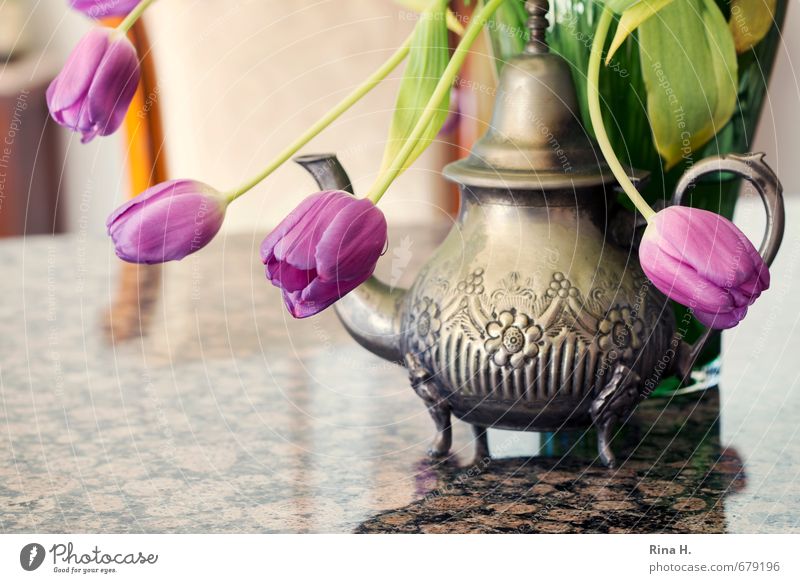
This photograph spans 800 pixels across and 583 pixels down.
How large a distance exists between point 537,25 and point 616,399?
17cm

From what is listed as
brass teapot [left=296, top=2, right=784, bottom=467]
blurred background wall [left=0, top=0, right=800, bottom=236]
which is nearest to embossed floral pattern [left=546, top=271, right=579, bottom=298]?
brass teapot [left=296, top=2, right=784, bottom=467]

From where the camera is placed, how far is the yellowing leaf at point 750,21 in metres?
0.55

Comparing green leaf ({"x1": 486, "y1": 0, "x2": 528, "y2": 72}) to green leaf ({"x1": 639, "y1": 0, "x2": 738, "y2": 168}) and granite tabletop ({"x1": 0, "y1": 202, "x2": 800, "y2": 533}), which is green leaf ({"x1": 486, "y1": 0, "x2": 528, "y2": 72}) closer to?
green leaf ({"x1": 639, "y1": 0, "x2": 738, "y2": 168})

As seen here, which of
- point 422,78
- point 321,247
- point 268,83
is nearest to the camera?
point 321,247

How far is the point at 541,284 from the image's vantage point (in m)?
0.49

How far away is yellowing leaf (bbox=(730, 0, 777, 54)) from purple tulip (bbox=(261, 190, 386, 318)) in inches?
9.4

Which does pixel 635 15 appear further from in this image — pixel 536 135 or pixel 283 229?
pixel 283 229

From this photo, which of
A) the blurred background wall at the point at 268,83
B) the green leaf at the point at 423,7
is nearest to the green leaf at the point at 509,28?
the green leaf at the point at 423,7

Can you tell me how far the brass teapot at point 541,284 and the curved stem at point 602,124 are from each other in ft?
0.06

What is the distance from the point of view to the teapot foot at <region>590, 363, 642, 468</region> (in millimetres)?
492

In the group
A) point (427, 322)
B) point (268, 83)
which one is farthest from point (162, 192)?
point (268, 83)

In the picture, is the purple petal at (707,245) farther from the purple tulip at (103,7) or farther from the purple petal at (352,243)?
the purple tulip at (103,7)
